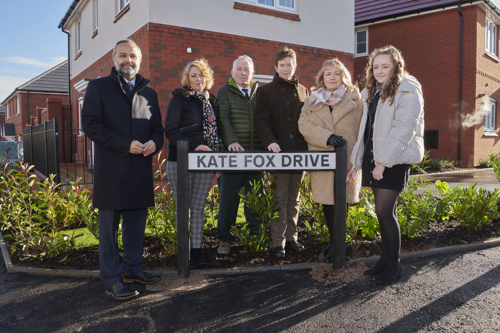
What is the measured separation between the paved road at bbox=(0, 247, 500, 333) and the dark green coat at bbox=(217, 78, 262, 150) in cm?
136

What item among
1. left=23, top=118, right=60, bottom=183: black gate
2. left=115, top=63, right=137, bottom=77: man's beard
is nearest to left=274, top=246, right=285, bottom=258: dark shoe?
left=115, top=63, right=137, bottom=77: man's beard

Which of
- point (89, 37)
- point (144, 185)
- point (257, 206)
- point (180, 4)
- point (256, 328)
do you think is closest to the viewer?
point (256, 328)

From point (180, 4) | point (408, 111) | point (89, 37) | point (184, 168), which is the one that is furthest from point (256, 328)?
point (89, 37)

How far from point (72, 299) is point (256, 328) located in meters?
1.62

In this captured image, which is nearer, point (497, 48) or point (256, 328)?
point (256, 328)

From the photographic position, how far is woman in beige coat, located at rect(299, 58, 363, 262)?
3.75 m

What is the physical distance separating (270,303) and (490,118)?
660 inches

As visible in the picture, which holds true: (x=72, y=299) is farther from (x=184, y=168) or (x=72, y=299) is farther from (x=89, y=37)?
(x=89, y=37)

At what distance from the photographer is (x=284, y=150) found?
Answer: 12.3 feet

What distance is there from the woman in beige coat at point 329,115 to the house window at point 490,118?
14.6 metres

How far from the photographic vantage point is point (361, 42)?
17.0 m

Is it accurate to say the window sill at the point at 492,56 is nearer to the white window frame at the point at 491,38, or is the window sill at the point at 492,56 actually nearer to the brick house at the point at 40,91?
the white window frame at the point at 491,38

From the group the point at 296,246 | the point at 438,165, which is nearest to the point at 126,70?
the point at 296,246

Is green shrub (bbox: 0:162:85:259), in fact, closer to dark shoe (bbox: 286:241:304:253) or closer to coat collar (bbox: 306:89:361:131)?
dark shoe (bbox: 286:241:304:253)
